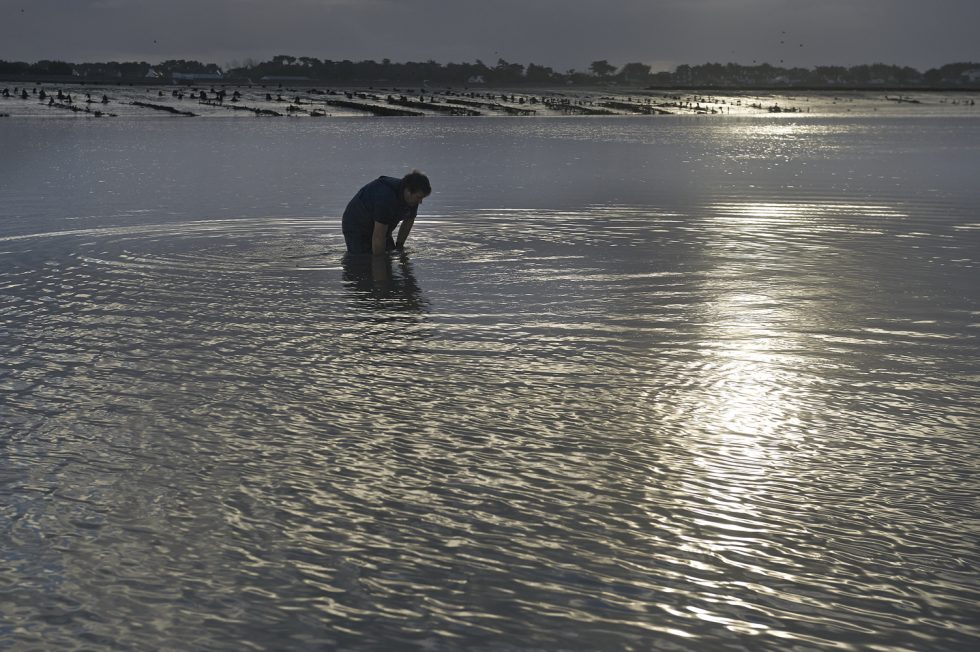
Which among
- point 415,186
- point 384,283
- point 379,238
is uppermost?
point 415,186

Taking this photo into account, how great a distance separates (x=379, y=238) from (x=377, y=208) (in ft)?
1.69

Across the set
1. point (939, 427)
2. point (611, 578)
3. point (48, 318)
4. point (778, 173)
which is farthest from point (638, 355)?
point (778, 173)

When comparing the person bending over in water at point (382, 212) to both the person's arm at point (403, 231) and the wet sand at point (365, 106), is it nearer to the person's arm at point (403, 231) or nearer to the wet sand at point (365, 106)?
the person's arm at point (403, 231)

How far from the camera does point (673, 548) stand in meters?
6.17

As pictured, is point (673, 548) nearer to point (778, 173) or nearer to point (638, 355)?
point (638, 355)

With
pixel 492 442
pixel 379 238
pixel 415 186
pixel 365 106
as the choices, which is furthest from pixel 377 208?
pixel 365 106

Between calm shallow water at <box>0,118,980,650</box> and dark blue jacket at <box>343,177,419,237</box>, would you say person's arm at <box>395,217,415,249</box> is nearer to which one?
dark blue jacket at <box>343,177,419,237</box>

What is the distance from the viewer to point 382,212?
54.7 ft

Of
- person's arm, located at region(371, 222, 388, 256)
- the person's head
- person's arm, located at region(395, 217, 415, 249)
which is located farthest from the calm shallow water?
the person's head

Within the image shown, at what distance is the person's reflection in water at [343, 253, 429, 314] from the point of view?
1359cm

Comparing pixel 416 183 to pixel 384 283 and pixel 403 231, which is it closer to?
pixel 384 283

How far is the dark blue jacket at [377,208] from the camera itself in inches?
651

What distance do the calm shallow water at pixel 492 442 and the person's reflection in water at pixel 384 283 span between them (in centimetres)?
9

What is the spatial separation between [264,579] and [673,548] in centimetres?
229
